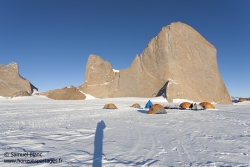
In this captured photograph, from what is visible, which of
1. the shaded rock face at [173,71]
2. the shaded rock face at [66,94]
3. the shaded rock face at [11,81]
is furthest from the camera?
the shaded rock face at [11,81]

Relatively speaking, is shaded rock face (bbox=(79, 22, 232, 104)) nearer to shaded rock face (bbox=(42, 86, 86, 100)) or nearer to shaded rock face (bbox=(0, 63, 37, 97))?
shaded rock face (bbox=(42, 86, 86, 100))

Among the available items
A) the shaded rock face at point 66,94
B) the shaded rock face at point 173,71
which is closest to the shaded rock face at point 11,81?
the shaded rock face at point 66,94

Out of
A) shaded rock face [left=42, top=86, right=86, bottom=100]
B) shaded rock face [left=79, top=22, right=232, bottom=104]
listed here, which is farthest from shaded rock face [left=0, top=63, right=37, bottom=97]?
shaded rock face [left=79, top=22, right=232, bottom=104]

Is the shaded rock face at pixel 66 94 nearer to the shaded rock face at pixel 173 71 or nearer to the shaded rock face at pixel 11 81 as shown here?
the shaded rock face at pixel 173 71

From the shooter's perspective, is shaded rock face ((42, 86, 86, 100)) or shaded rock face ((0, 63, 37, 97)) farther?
shaded rock face ((0, 63, 37, 97))

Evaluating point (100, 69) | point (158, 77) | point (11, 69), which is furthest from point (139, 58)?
point (11, 69)
